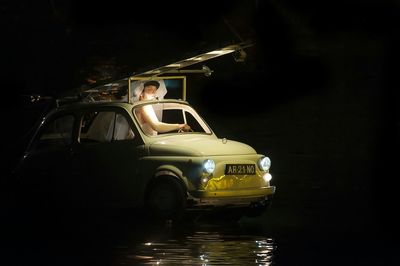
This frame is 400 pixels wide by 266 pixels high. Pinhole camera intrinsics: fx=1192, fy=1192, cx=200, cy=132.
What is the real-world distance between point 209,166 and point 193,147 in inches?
16.4

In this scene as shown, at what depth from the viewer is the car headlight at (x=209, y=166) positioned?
14.0 metres

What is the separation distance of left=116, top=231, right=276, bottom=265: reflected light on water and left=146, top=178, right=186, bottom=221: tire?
0.86 meters

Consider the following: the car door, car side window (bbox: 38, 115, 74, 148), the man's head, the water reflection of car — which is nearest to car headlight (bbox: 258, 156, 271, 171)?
the water reflection of car

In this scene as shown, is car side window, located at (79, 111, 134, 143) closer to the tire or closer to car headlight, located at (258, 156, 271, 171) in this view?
the tire

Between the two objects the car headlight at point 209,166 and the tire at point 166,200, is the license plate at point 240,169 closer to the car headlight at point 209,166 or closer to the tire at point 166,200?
the car headlight at point 209,166

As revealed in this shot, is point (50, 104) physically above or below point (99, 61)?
below

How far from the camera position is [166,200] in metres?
14.2

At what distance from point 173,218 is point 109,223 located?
1.01 metres

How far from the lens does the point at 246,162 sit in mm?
14469

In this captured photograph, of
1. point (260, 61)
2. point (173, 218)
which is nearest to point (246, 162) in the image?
point (173, 218)

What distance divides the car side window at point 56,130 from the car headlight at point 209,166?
244 centimetres

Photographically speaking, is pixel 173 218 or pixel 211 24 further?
pixel 211 24

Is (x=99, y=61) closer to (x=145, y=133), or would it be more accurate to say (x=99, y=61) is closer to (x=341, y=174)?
(x=341, y=174)

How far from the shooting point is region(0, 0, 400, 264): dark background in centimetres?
2144
